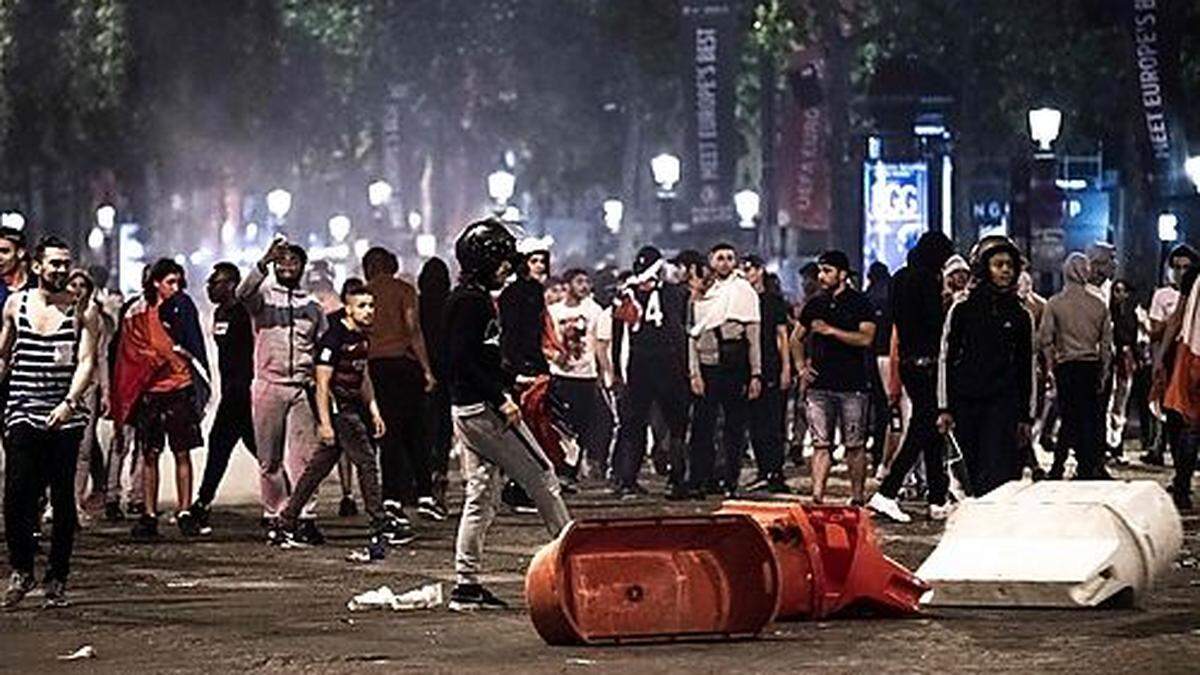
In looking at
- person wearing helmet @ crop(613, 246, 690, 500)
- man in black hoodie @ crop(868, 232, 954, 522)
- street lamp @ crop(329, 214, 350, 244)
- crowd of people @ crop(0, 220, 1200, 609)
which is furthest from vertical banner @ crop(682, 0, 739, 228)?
street lamp @ crop(329, 214, 350, 244)

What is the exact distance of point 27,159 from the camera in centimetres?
7200

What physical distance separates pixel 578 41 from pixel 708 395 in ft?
181

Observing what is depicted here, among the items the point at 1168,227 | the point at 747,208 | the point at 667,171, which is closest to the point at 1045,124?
the point at 1168,227

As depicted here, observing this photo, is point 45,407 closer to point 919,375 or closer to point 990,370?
point 990,370

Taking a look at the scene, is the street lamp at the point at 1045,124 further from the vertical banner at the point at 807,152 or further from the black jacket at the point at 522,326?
the black jacket at the point at 522,326

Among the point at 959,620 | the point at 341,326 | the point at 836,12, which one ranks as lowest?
the point at 959,620

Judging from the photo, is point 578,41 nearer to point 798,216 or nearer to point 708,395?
point 798,216

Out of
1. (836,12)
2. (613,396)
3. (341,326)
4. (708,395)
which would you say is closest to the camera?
(341,326)

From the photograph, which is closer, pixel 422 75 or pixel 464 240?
pixel 464 240

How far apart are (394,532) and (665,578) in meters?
5.79

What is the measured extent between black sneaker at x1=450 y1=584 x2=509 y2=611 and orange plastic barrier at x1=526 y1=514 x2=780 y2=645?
144cm

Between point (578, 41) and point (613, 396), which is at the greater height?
point (578, 41)

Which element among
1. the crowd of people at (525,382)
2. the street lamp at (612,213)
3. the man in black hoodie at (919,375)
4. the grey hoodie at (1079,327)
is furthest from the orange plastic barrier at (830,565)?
the street lamp at (612,213)

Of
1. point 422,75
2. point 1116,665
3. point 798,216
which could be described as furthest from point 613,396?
point 422,75
